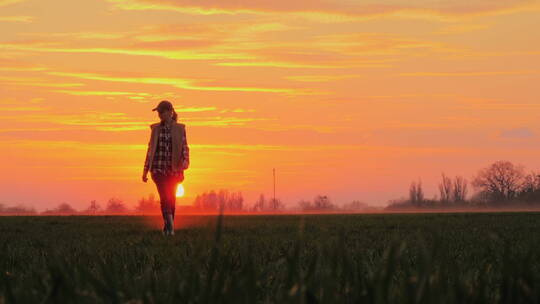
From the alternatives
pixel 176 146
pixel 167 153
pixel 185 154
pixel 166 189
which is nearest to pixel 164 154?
pixel 167 153

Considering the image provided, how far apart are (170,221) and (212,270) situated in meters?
13.0

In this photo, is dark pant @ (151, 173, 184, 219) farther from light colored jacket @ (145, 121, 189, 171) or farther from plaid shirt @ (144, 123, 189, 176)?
light colored jacket @ (145, 121, 189, 171)

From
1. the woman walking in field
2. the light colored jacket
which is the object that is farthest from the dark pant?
the light colored jacket

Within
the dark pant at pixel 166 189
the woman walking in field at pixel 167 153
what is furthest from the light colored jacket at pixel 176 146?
the dark pant at pixel 166 189

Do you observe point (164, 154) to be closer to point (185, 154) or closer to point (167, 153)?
point (167, 153)

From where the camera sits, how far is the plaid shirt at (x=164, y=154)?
1589cm

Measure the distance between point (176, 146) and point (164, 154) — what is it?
316 millimetres

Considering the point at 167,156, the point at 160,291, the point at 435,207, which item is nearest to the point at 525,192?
the point at 435,207

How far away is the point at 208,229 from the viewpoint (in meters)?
2.09

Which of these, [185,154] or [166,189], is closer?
[185,154]

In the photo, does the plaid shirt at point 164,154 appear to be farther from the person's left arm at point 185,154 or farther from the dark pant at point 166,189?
the dark pant at point 166,189

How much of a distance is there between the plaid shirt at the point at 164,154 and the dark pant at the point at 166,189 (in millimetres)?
148

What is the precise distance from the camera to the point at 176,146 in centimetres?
1591

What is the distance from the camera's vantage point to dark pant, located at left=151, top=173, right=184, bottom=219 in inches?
630
